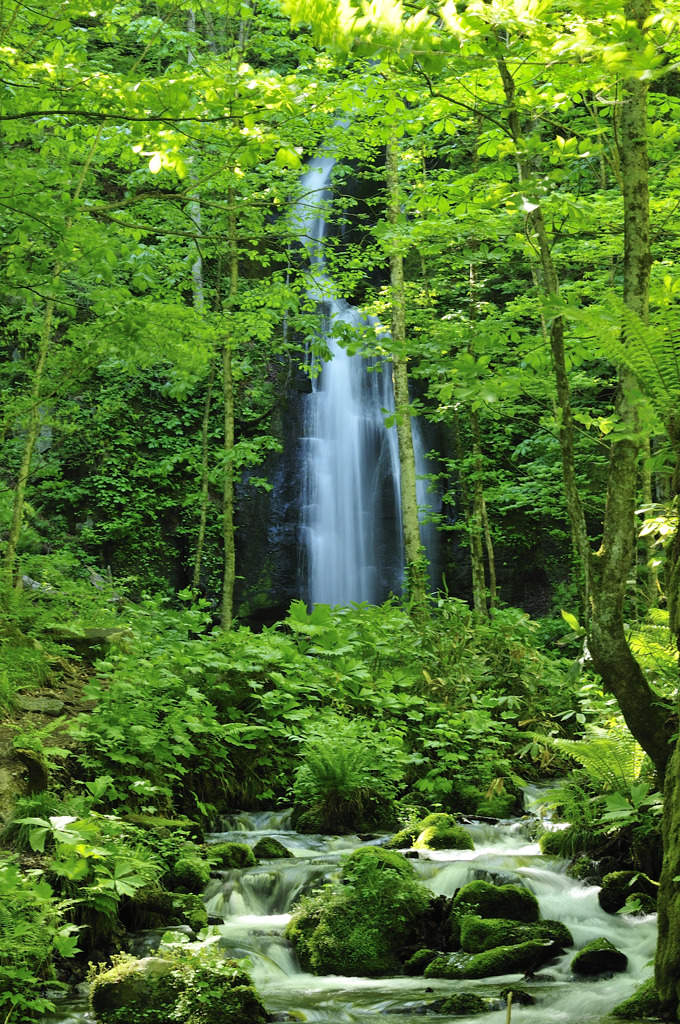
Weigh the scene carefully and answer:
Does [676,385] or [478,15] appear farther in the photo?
[676,385]

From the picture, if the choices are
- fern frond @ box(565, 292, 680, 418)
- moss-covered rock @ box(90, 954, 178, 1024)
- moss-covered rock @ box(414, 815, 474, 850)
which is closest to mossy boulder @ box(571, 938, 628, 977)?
moss-covered rock @ box(414, 815, 474, 850)

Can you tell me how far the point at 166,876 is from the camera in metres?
4.86

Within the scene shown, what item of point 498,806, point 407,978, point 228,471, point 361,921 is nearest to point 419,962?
point 407,978

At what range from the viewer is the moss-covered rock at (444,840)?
5664mm

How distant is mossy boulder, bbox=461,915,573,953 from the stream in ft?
0.31

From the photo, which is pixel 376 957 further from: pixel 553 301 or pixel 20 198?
pixel 20 198

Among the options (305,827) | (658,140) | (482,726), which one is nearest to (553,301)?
(658,140)

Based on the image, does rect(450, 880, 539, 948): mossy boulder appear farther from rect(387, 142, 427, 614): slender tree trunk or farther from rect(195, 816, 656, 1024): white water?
rect(387, 142, 427, 614): slender tree trunk

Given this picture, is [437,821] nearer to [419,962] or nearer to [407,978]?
[419,962]

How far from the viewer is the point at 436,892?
191 inches

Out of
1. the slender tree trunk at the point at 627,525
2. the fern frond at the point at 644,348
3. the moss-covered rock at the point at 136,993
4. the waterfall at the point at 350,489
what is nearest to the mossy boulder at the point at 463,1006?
the moss-covered rock at the point at 136,993

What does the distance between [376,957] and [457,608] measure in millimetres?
5546

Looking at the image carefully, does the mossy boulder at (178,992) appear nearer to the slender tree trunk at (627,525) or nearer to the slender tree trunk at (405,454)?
the slender tree trunk at (627,525)

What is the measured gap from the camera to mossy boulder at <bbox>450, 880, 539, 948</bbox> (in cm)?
447
